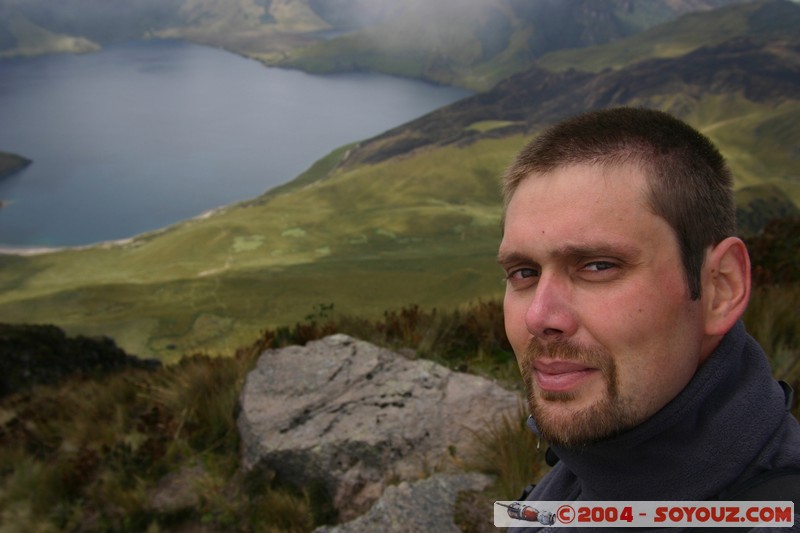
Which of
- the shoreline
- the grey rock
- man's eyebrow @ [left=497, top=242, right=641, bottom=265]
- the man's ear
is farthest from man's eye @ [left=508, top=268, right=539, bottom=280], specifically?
the shoreline

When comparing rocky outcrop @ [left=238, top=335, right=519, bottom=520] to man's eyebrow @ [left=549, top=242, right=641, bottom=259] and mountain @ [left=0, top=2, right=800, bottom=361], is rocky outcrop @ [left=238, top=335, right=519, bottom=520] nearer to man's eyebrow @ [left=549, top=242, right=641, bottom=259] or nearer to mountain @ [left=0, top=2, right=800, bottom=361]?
mountain @ [left=0, top=2, right=800, bottom=361]

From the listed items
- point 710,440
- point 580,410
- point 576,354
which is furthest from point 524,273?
point 710,440

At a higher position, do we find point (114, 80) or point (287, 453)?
point (114, 80)

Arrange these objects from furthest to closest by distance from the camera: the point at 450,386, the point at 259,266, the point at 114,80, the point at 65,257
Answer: the point at 114,80
the point at 65,257
the point at 259,266
the point at 450,386

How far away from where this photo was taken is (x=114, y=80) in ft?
622

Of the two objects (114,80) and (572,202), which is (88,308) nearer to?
(572,202)

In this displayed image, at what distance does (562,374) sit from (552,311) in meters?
0.18

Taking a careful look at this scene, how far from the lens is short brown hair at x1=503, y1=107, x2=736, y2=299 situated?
167 centimetres

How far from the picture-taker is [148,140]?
137m

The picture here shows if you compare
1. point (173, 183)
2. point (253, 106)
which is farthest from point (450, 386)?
point (253, 106)

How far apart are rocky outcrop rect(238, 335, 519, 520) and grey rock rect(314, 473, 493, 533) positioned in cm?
33

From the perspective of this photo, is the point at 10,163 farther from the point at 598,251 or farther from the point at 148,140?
the point at 598,251

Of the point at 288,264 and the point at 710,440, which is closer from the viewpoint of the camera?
the point at 710,440

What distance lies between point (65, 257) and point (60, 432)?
77.3 meters
